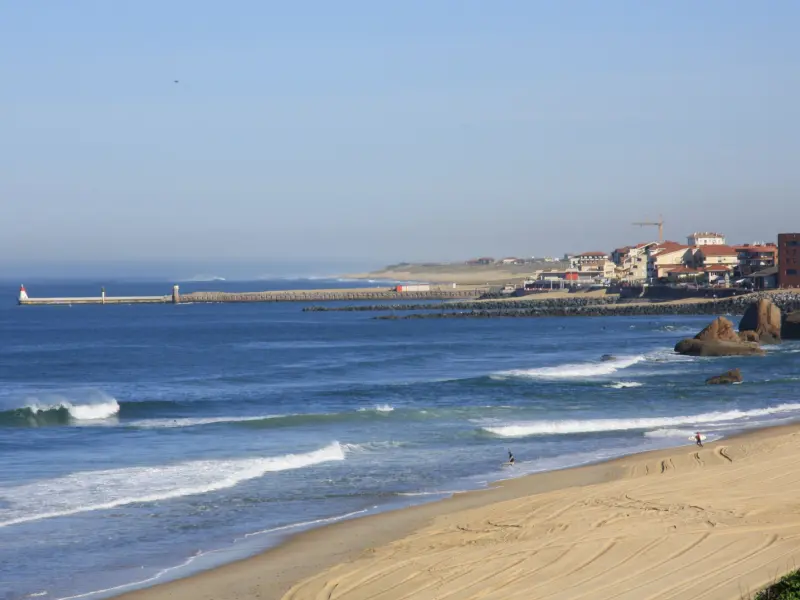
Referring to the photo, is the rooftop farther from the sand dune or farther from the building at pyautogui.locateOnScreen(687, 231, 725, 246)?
the sand dune

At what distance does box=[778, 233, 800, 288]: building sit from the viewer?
365 feet

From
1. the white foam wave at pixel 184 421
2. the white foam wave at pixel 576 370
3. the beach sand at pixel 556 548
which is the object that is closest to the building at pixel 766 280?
the white foam wave at pixel 576 370

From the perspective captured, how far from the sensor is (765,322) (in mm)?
66750

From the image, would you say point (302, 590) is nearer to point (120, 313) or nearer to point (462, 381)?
point (462, 381)

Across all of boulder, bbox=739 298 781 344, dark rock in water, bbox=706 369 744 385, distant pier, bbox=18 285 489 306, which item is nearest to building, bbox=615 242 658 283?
distant pier, bbox=18 285 489 306

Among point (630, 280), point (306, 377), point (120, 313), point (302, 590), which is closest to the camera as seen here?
point (302, 590)

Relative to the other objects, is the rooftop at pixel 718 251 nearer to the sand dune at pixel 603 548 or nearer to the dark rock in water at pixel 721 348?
the dark rock in water at pixel 721 348

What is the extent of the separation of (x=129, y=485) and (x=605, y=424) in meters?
15.7

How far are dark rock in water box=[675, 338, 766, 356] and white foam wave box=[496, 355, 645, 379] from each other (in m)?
4.02

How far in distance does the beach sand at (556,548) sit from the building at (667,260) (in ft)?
405

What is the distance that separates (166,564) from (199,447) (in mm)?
12478

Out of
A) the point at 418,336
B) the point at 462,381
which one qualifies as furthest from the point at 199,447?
the point at 418,336

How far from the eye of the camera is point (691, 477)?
75.6 ft

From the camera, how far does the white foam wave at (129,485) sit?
21.4 meters
